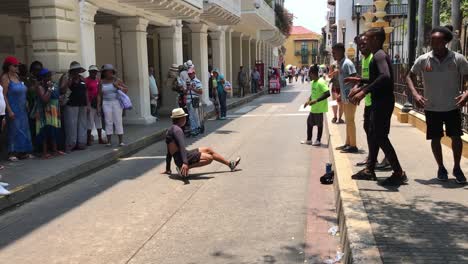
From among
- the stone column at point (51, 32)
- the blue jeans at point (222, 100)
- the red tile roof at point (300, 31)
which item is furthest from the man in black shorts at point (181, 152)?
the red tile roof at point (300, 31)

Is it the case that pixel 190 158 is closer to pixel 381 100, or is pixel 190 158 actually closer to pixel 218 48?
pixel 381 100

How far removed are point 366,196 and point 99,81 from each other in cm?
663

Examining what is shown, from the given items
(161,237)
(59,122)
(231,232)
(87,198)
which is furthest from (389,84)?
(59,122)

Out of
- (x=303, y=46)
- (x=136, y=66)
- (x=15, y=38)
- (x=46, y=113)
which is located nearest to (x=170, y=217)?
(x=46, y=113)

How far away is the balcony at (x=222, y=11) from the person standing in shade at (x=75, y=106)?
9024 mm

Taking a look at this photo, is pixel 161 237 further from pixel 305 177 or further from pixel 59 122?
pixel 59 122

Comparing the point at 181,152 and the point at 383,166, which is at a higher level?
the point at 181,152

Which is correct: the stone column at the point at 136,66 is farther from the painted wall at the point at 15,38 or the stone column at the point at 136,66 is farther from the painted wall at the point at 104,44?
the painted wall at the point at 104,44

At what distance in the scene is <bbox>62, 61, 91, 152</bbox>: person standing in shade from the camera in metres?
9.59

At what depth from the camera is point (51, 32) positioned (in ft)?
32.2

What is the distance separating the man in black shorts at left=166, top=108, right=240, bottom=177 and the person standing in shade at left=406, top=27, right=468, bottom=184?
11.1 ft

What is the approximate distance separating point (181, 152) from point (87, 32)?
4964 millimetres

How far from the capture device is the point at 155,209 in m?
6.19

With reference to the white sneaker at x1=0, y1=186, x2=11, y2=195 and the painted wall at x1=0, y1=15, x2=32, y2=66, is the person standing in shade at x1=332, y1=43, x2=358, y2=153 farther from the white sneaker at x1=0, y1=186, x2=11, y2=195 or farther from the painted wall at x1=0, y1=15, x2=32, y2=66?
the painted wall at x1=0, y1=15, x2=32, y2=66
